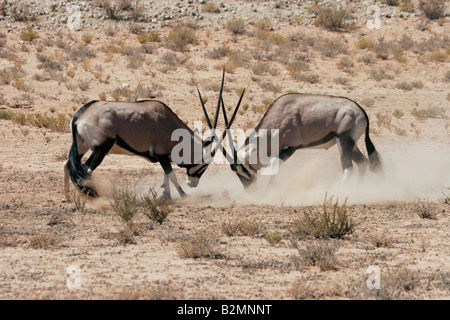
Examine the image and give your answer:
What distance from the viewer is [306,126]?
11.3 meters

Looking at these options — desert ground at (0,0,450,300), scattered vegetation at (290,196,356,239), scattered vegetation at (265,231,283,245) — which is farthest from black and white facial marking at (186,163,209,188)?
scattered vegetation at (265,231,283,245)

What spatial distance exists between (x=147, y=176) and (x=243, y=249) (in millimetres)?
5696

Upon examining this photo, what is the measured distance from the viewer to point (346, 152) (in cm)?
1142

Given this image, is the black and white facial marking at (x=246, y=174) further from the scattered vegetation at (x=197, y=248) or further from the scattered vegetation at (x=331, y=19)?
the scattered vegetation at (x=331, y=19)

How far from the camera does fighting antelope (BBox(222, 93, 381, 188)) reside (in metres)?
11.3

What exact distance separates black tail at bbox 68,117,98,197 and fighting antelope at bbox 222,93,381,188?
2377 mm

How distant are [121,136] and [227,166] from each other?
4.48 meters

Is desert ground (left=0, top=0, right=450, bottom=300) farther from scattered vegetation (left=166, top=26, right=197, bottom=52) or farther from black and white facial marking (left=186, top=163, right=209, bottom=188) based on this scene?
black and white facial marking (left=186, top=163, right=209, bottom=188)

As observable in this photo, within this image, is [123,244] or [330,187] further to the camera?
[330,187]

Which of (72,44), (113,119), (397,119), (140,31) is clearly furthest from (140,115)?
(140,31)

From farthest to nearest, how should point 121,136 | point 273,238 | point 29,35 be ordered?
point 29,35 → point 121,136 → point 273,238

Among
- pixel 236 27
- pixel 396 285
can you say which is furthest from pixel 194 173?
pixel 236 27

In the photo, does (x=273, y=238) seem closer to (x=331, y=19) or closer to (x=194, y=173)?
(x=194, y=173)

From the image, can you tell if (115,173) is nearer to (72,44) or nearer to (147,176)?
(147,176)
